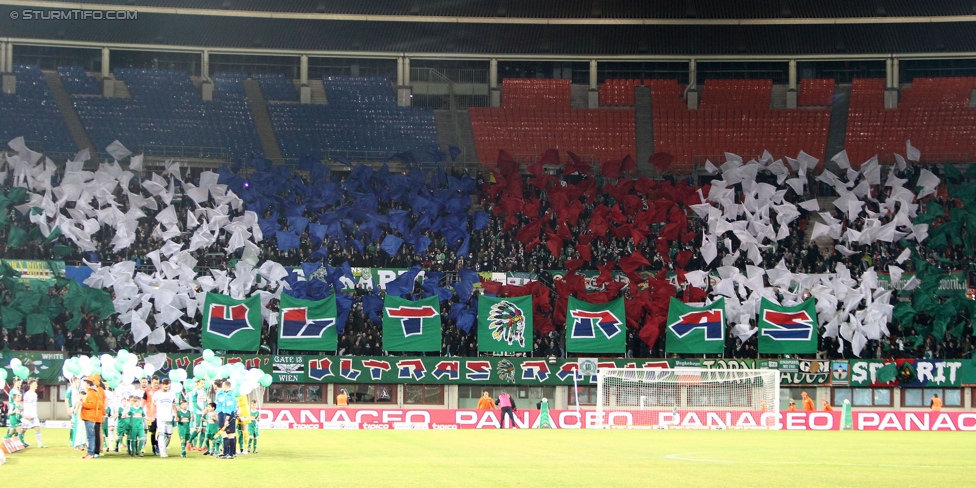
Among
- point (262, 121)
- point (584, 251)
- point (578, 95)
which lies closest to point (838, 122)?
point (578, 95)

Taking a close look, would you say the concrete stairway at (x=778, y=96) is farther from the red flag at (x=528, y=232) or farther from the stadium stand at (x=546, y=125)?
the red flag at (x=528, y=232)

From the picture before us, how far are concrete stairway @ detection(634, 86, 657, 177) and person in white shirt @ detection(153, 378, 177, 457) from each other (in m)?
33.9

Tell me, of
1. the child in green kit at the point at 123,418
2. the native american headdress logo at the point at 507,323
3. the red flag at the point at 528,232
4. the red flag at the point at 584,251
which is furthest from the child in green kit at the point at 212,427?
the red flag at the point at 528,232

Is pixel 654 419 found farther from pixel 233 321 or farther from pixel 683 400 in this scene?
pixel 233 321

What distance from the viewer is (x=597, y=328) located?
1761 inches

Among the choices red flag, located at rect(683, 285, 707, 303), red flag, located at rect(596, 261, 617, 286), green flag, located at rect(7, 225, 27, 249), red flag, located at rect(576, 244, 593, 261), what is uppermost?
green flag, located at rect(7, 225, 27, 249)

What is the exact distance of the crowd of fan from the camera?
4459 centimetres

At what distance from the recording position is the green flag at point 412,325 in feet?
147

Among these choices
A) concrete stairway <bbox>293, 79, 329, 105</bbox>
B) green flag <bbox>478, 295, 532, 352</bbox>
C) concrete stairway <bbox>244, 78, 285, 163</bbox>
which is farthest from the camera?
concrete stairway <bbox>293, 79, 329, 105</bbox>

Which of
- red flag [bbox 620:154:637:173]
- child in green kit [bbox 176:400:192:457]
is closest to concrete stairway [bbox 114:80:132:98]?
red flag [bbox 620:154:637:173]

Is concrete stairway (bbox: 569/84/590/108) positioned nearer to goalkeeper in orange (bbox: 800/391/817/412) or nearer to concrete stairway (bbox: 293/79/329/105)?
concrete stairway (bbox: 293/79/329/105)

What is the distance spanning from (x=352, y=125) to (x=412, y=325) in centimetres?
1321

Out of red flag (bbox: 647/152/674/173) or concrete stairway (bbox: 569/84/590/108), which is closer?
red flag (bbox: 647/152/674/173)

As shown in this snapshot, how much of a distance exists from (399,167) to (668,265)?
550 inches
